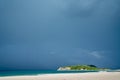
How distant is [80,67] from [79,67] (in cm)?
170

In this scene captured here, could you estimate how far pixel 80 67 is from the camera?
19788 centimetres

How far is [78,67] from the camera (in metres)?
200

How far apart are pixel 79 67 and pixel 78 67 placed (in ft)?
3.29

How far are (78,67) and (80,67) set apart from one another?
2.60 metres

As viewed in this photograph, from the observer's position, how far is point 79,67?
654ft
